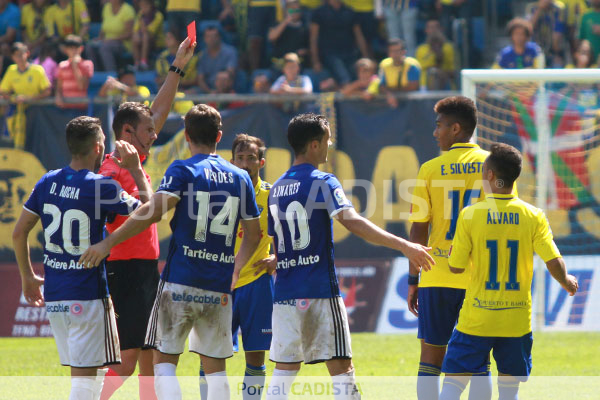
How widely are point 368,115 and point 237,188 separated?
6951 mm

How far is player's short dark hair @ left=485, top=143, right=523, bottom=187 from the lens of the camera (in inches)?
219

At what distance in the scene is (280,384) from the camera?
217 inches

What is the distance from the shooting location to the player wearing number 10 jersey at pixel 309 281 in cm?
546

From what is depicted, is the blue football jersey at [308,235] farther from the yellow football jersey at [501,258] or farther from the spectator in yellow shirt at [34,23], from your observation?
the spectator in yellow shirt at [34,23]

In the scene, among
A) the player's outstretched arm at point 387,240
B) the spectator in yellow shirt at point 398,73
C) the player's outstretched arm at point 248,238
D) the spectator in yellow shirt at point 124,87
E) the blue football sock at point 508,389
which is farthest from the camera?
the spectator in yellow shirt at point 398,73

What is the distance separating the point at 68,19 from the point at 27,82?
3.10m

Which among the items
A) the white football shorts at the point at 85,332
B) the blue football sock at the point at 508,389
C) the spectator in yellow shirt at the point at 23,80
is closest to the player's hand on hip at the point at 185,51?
the white football shorts at the point at 85,332

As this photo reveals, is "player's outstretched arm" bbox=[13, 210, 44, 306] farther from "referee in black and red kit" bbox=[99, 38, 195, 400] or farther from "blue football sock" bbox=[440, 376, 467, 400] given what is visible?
"blue football sock" bbox=[440, 376, 467, 400]

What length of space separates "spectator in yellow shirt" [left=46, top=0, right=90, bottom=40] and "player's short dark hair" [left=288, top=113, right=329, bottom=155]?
12.2 m

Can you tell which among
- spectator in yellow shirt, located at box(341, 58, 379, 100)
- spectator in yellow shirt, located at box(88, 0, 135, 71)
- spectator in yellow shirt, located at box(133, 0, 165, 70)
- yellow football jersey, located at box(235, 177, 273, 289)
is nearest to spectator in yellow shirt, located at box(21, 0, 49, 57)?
spectator in yellow shirt, located at box(88, 0, 135, 71)

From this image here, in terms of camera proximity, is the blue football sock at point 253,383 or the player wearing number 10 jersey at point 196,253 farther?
the blue football sock at point 253,383

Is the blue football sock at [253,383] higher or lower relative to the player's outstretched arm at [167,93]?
lower

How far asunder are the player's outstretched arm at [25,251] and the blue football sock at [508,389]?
314cm

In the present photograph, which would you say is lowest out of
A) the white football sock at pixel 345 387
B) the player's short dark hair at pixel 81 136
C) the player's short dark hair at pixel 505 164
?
the white football sock at pixel 345 387
